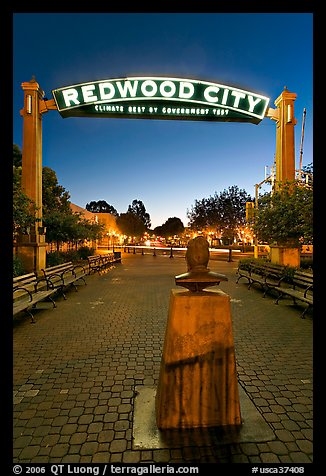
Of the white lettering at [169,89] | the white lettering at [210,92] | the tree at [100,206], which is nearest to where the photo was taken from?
the white lettering at [169,89]

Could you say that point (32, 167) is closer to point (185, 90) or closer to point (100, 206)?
point (185, 90)

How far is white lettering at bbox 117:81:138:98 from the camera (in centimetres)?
1086

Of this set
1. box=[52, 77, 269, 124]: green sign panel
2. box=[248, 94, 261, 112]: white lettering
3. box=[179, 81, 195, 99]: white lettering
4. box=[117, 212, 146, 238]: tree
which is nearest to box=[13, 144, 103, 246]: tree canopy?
box=[52, 77, 269, 124]: green sign panel

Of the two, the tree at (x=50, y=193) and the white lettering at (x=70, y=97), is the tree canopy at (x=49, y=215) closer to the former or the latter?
the tree at (x=50, y=193)

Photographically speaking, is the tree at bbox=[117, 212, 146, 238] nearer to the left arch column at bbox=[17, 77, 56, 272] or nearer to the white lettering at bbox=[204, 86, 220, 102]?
the left arch column at bbox=[17, 77, 56, 272]

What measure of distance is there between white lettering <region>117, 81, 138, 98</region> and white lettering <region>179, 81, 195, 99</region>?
186 cm

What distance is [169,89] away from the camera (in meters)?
11.0

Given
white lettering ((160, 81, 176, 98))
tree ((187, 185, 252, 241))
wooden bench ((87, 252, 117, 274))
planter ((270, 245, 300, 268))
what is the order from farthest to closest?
tree ((187, 185, 252, 241))
wooden bench ((87, 252, 117, 274))
planter ((270, 245, 300, 268))
white lettering ((160, 81, 176, 98))

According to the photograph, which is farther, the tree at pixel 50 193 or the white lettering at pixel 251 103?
the tree at pixel 50 193

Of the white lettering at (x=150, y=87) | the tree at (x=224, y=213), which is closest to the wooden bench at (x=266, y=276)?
the white lettering at (x=150, y=87)

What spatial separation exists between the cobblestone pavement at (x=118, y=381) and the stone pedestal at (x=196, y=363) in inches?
12.2

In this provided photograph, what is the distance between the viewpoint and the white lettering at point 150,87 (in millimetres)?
10930
